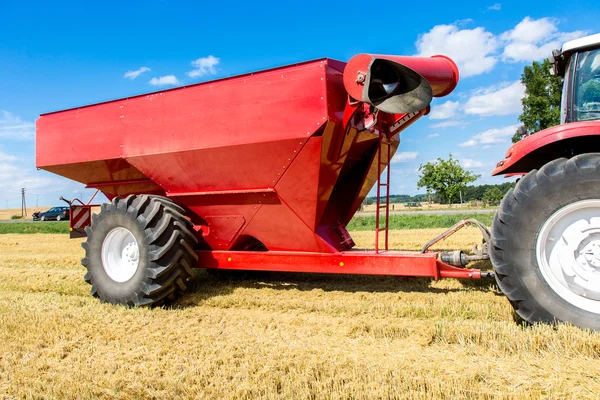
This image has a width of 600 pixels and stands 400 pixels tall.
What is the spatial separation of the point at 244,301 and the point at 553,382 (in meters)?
3.24

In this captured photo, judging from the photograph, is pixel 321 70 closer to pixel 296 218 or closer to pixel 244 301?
pixel 296 218

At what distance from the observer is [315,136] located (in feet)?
15.3

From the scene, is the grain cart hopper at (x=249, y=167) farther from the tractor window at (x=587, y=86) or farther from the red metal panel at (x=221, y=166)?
the tractor window at (x=587, y=86)

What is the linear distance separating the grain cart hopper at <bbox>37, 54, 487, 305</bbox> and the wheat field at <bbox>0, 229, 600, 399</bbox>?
0.43 m

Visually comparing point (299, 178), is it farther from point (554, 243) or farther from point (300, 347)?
point (554, 243)

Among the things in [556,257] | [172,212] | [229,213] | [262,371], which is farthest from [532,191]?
[172,212]

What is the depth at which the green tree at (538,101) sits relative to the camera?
23.6 m

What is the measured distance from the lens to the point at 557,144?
381 centimetres

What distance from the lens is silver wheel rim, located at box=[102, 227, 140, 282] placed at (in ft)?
18.6

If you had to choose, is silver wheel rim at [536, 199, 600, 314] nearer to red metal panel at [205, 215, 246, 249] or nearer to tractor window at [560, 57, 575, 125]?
tractor window at [560, 57, 575, 125]

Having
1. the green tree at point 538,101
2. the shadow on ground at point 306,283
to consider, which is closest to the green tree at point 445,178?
Answer: the green tree at point 538,101

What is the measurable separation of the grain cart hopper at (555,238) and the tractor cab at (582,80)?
38 centimetres

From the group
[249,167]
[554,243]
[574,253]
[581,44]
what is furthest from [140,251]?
[581,44]

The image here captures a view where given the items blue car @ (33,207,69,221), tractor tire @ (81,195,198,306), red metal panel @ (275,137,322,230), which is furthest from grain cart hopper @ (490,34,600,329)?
blue car @ (33,207,69,221)
